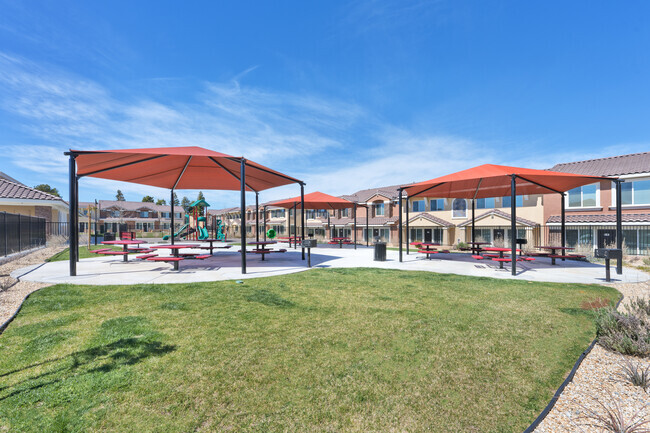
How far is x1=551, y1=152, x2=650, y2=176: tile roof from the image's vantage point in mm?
20312

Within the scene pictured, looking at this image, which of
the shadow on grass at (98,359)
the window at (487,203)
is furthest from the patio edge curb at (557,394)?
the window at (487,203)

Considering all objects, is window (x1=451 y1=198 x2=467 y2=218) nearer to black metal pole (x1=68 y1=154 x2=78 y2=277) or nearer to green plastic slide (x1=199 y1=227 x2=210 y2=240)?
green plastic slide (x1=199 y1=227 x2=210 y2=240)

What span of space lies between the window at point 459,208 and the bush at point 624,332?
83.9 feet

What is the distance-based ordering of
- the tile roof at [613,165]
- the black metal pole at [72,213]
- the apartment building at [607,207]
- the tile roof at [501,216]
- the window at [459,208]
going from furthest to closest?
the window at [459,208], the tile roof at [501,216], the tile roof at [613,165], the apartment building at [607,207], the black metal pole at [72,213]

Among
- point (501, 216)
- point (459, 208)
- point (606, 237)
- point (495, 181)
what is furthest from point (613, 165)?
point (495, 181)

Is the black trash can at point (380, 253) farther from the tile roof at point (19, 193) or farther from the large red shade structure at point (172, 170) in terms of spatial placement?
the tile roof at point (19, 193)

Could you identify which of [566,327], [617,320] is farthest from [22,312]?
[617,320]

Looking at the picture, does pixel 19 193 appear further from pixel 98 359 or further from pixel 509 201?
pixel 509 201

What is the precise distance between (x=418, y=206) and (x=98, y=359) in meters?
32.6

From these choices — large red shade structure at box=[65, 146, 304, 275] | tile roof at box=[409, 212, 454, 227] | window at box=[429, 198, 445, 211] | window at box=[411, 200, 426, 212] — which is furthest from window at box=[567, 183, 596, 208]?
large red shade structure at box=[65, 146, 304, 275]

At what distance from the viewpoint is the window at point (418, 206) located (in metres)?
33.0

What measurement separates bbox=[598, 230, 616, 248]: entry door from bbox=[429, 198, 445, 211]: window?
12.6m

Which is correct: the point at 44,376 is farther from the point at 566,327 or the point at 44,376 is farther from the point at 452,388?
the point at 566,327

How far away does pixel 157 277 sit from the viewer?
31.1 ft
